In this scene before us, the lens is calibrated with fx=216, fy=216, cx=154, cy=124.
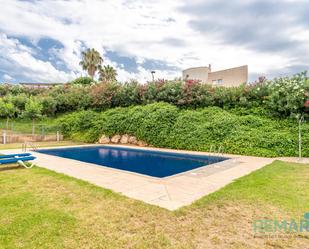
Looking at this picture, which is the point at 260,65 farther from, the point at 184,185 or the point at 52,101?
the point at 52,101

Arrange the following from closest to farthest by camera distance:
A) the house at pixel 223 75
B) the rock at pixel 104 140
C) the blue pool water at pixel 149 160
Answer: the blue pool water at pixel 149 160, the rock at pixel 104 140, the house at pixel 223 75

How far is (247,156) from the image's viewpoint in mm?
11070

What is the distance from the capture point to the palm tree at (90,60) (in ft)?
129

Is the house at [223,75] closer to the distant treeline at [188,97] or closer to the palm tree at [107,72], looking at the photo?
the distant treeline at [188,97]

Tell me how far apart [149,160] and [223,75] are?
1716 cm

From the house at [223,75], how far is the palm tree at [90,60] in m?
18.5

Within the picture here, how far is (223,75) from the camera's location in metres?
24.6

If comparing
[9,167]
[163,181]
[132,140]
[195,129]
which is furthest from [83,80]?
[163,181]

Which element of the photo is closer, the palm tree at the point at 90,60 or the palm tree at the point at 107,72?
the palm tree at the point at 90,60

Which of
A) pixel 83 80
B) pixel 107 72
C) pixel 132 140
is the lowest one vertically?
pixel 132 140

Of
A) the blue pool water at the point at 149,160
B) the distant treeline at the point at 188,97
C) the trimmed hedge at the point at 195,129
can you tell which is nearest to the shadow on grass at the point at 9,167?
the blue pool water at the point at 149,160

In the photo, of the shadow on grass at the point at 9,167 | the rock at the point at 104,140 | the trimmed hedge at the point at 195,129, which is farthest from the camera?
the rock at the point at 104,140

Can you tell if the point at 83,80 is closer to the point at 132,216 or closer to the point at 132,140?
the point at 132,140

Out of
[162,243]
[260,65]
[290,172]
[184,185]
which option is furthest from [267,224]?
[260,65]
